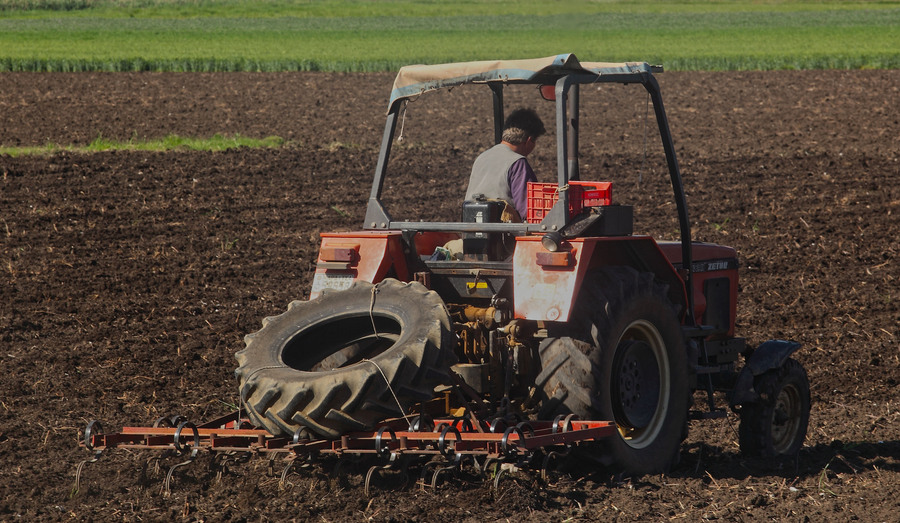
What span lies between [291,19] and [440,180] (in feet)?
120

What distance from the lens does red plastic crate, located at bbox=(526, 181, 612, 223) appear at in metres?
5.51

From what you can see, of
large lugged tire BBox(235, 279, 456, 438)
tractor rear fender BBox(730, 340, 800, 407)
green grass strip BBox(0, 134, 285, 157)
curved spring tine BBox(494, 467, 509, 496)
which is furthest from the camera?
green grass strip BBox(0, 134, 285, 157)

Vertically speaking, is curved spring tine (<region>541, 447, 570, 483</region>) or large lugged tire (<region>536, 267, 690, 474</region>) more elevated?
large lugged tire (<region>536, 267, 690, 474</region>)

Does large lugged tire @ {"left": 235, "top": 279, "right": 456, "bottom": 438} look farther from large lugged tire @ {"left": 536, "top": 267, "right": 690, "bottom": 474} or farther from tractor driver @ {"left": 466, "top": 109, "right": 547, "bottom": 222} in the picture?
tractor driver @ {"left": 466, "top": 109, "right": 547, "bottom": 222}

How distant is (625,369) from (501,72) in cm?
170

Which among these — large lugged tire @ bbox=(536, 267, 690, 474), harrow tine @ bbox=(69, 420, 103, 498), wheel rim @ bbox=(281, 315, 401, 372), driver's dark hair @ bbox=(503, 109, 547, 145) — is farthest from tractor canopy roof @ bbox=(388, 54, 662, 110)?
harrow tine @ bbox=(69, 420, 103, 498)

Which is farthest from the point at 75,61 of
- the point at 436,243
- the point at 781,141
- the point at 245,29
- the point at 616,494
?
the point at 616,494

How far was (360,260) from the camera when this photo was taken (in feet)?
19.2

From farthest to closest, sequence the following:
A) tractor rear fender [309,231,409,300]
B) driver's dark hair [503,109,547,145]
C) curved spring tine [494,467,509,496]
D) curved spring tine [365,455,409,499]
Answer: driver's dark hair [503,109,547,145] → tractor rear fender [309,231,409,300] → curved spring tine [365,455,409,499] → curved spring tine [494,467,509,496]

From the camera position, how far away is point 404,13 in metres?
53.7

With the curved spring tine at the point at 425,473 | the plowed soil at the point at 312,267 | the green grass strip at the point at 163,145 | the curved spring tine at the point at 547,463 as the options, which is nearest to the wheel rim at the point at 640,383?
the plowed soil at the point at 312,267

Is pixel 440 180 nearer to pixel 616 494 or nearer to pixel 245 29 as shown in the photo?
pixel 616 494

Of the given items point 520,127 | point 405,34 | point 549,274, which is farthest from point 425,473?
point 405,34

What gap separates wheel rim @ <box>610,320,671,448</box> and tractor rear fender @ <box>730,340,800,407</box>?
712mm
